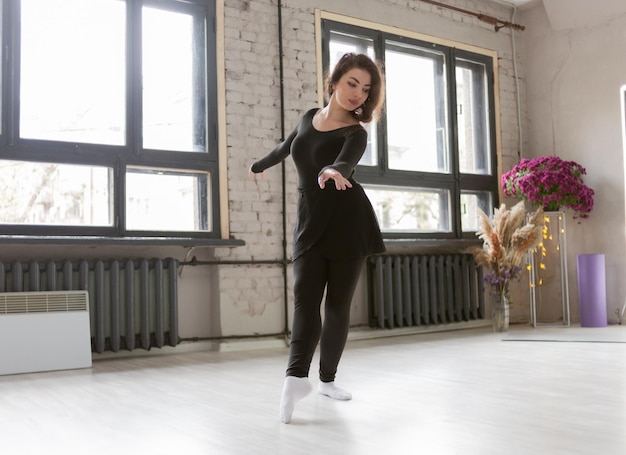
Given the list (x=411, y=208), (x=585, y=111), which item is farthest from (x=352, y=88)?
(x=585, y=111)

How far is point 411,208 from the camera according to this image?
620 cm

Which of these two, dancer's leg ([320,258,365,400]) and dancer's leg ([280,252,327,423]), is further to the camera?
dancer's leg ([320,258,365,400])

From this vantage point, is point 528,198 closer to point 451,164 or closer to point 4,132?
point 451,164

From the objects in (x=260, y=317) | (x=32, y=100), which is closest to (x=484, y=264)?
(x=260, y=317)

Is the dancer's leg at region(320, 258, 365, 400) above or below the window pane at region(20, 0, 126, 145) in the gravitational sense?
below

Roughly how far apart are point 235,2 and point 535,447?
162 inches

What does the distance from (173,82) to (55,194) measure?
120cm

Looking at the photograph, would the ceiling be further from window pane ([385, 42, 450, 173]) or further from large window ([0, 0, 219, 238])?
large window ([0, 0, 219, 238])

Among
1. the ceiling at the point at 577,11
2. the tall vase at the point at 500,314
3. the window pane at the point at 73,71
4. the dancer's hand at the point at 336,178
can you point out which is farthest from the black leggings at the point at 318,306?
the ceiling at the point at 577,11

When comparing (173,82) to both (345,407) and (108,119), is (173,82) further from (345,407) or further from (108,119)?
(345,407)

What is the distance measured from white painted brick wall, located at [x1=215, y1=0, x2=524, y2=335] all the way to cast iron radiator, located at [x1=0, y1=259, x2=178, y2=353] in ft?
1.42

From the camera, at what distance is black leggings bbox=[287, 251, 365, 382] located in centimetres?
252

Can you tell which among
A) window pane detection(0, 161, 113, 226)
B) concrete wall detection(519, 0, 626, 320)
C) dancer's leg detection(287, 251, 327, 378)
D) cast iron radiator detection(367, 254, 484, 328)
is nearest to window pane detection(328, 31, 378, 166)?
cast iron radiator detection(367, 254, 484, 328)

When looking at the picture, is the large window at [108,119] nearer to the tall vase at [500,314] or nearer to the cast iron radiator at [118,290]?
the cast iron radiator at [118,290]
